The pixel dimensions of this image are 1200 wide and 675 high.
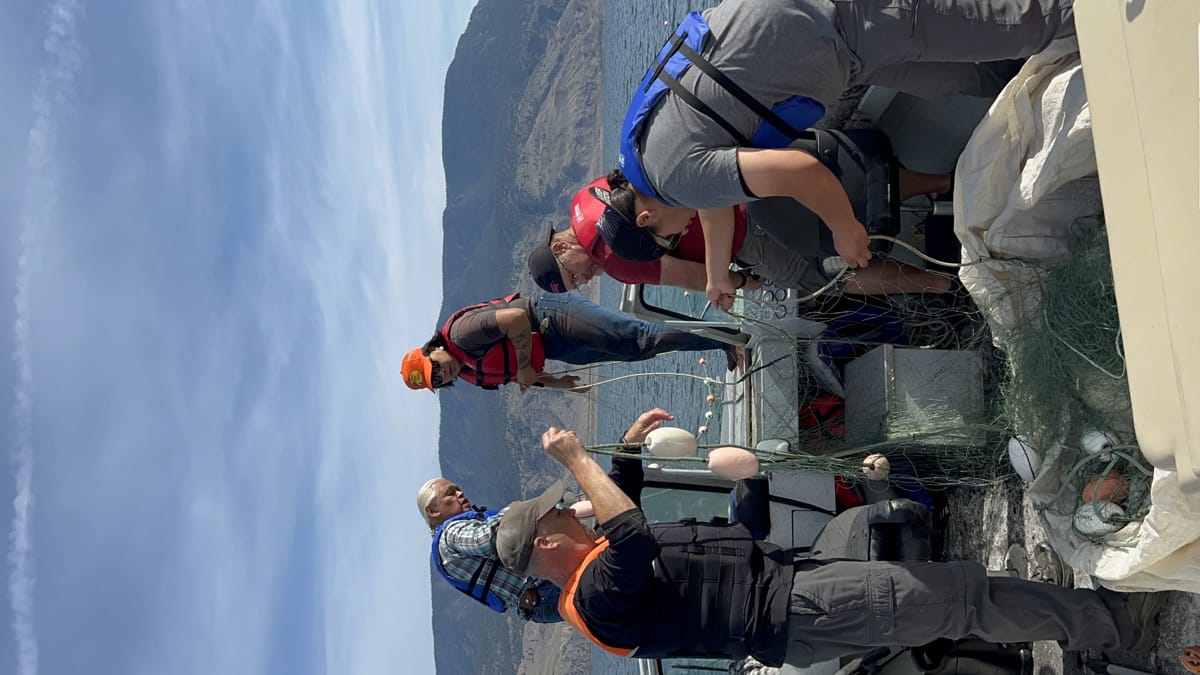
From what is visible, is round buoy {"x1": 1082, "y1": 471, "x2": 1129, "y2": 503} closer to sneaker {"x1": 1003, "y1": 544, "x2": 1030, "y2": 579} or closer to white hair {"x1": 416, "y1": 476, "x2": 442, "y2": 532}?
sneaker {"x1": 1003, "y1": 544, "x2": 1030, "y2": 579}

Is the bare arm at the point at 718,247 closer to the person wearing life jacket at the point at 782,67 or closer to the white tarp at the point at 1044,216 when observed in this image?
the person wearing life jacket at the point at 782,67

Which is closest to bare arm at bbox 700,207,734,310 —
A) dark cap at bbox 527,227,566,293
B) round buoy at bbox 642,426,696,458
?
round buoy at bbox 642,426,696,458

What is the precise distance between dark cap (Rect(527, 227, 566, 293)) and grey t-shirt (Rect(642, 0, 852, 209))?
1.50 meters

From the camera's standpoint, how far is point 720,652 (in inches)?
120

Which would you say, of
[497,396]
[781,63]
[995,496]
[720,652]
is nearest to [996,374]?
[995,496]

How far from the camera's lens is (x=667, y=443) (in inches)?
145

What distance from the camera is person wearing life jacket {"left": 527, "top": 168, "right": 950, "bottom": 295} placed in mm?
3816

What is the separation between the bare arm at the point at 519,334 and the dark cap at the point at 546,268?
0.60 metres

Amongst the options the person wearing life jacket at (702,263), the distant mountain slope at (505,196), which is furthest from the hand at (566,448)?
the distant mountain slope at (505,196)

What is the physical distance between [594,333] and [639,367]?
50.4 feet

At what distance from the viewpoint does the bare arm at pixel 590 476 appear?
2861 mm

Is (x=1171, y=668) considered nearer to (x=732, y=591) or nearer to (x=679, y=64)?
(x=732, y=591)

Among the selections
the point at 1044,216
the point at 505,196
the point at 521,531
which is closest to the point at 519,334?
the point at 521,531

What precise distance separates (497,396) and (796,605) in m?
119
